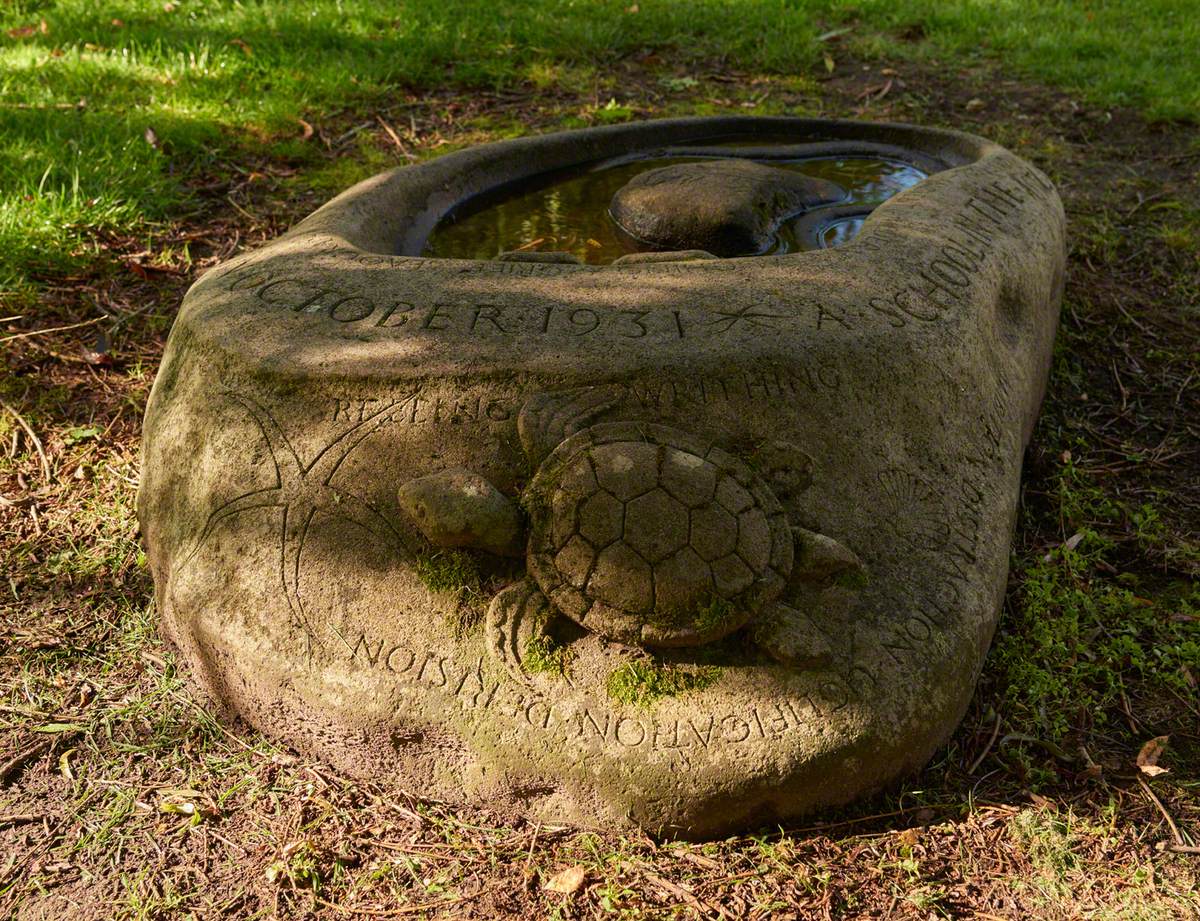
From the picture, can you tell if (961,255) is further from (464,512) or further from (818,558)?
(464,512)

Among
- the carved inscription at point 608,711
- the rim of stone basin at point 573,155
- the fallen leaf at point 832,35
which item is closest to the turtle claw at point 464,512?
the carved inscription at point 608,711

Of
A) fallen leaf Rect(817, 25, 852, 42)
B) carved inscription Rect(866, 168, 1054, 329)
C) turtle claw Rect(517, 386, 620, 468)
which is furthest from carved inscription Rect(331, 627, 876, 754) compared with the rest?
fallen leaf Rect(817, 25, 852, 42)

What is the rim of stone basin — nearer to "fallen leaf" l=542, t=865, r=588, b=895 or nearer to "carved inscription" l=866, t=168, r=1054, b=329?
"carved inscription" l=866, t=168, r=1054, b=329

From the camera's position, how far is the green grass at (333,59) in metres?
4.71

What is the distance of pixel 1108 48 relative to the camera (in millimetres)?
6637

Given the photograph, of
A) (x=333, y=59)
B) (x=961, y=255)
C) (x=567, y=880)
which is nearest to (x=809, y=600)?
(x=567, y=880)

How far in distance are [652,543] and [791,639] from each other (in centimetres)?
37

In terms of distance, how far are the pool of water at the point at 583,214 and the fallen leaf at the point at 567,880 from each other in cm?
235

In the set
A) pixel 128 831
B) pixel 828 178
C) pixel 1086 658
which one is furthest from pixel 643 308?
pixel 828 178

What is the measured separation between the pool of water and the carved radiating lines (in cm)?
155

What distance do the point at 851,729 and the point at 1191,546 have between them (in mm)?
1668

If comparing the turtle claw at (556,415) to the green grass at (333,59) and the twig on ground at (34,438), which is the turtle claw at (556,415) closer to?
the twig on ground at (34,438)

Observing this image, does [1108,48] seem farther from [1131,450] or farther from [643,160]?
[1131,450]

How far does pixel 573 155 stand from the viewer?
462 centimetres
